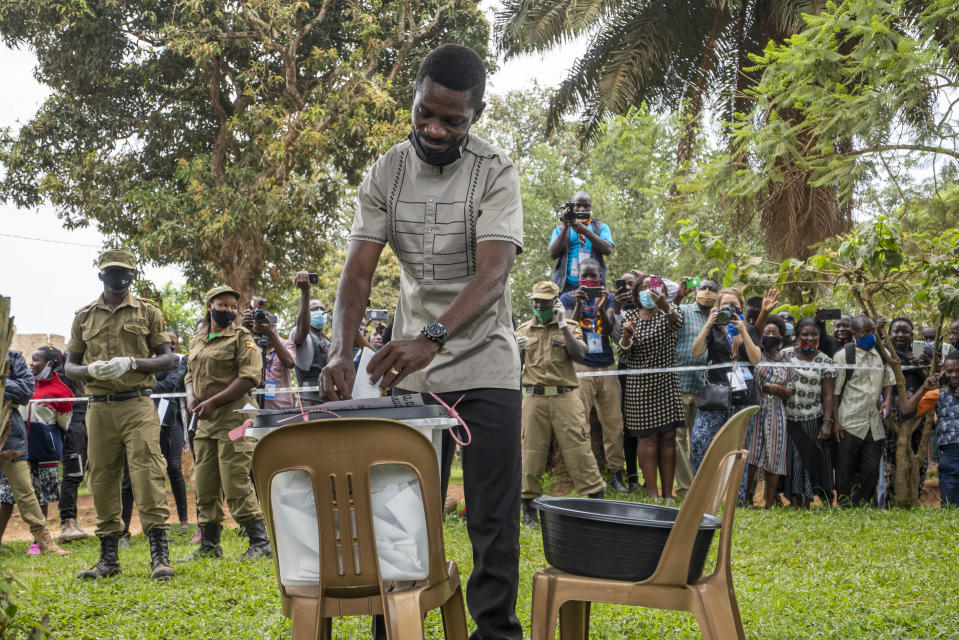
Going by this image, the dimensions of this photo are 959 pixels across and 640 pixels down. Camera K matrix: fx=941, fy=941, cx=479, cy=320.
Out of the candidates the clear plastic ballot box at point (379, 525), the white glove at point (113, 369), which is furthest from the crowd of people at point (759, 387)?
the clear plastic ballot box at point (379, 525)

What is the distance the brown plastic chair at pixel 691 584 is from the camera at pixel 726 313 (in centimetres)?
598

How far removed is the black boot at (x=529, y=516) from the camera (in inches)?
313

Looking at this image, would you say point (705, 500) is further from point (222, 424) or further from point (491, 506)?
point (222, 424)

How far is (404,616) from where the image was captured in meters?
2.56

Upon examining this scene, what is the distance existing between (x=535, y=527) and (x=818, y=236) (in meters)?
7.79

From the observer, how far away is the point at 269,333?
7992mm

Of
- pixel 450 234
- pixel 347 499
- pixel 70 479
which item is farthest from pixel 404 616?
pixel 70 479

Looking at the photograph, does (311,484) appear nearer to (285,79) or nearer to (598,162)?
(285,79)

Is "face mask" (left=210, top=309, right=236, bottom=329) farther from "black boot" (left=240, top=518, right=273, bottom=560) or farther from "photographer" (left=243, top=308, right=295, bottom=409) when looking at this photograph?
"black boot" (left=240, top=518, right=273, bottom=560)

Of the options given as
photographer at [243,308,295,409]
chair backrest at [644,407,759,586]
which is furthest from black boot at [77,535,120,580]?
chair backrest at [644,407,759,586]

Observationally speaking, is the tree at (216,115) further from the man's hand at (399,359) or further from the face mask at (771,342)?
the man's hand at (399,359)

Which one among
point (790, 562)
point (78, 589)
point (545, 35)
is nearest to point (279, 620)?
point (78, 589)

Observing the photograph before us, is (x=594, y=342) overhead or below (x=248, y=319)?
below

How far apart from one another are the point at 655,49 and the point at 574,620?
14.0m
